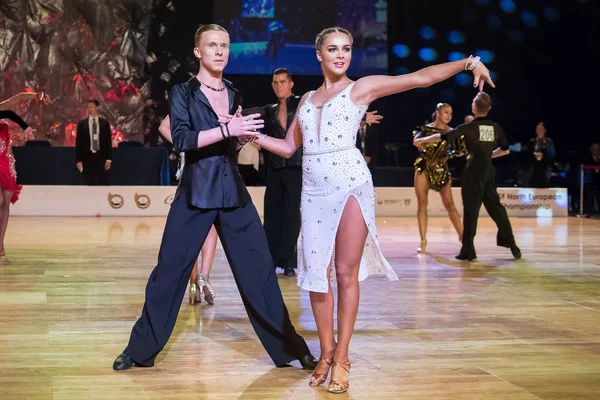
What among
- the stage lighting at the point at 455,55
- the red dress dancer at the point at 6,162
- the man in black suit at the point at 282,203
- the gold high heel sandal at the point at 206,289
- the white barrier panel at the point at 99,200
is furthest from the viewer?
the stage lighting at the point at 455,55

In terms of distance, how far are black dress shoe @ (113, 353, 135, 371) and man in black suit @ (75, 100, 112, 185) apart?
10.6 metres

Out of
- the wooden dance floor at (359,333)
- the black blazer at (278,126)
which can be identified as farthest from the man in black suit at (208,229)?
the black blazer at (278,126)

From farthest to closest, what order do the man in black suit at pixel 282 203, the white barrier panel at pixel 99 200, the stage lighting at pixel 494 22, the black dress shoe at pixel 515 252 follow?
the stage lighting at pixel 494 22 < the white barrier panel at pixel 99 200 < the black dress shoe at pixel 515 252 < the man in black suit at pixel 282 203

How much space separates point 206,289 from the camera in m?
6.01

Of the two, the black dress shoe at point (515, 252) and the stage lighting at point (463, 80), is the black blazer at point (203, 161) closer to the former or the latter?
the black dress shoe at point (515, 252)

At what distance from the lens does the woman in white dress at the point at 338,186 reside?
3.72 metres

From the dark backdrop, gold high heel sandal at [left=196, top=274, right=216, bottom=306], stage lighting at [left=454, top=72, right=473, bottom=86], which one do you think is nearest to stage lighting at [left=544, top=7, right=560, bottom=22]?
the dark backdrop

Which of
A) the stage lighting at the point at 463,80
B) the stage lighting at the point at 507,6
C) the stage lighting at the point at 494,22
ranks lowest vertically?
the stage lighting at the point at 463,80

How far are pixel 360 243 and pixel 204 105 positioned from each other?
3.25 feet

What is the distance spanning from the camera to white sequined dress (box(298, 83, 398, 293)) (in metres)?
3.72

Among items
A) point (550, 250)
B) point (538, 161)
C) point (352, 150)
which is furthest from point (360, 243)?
point (538, 161)

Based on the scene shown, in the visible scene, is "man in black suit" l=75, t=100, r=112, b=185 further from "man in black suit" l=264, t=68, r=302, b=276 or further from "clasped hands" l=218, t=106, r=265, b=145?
"clasped hands" l=218, t=106, r=265, b=145

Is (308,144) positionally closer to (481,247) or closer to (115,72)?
(481,247)

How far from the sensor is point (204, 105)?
159 inches
